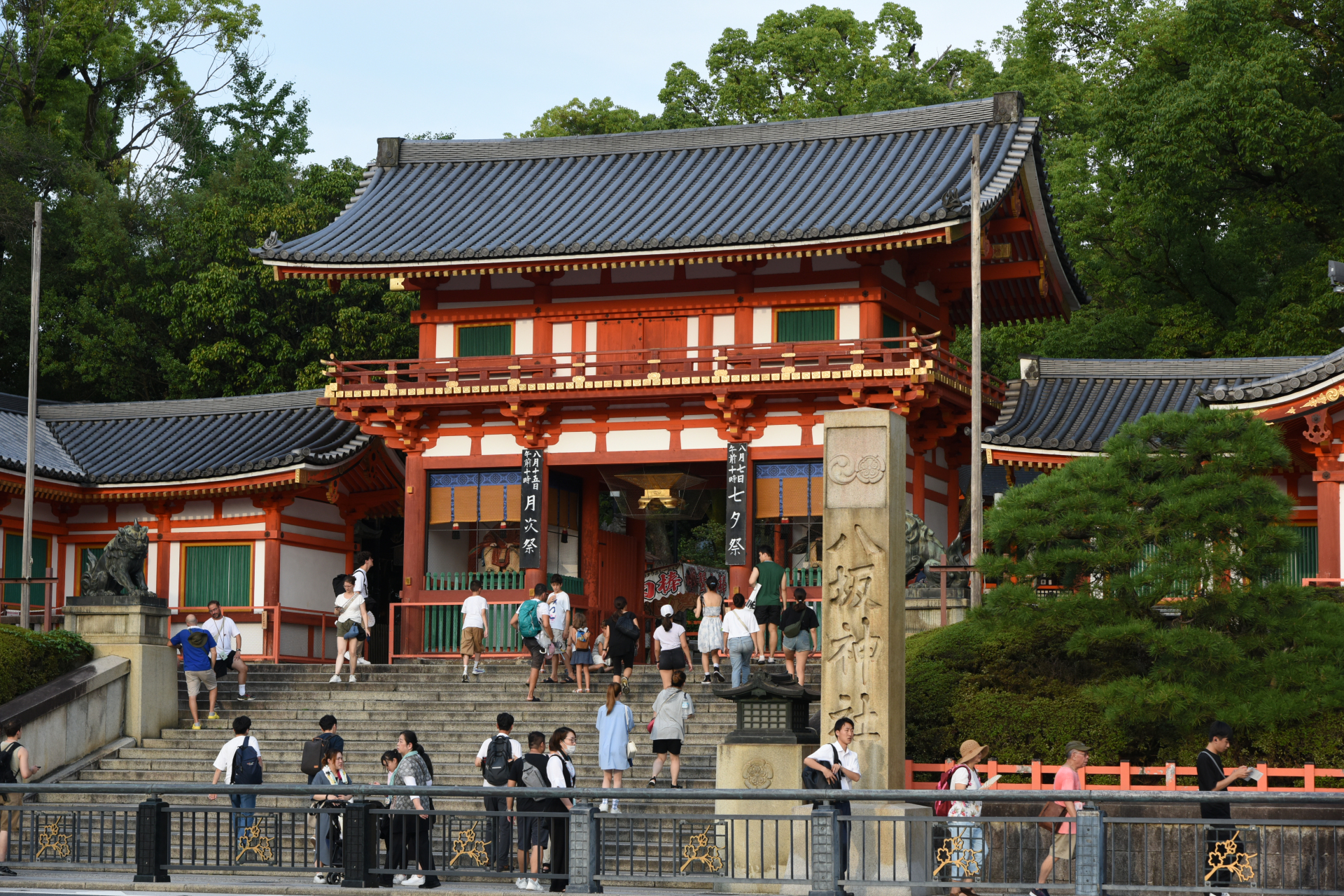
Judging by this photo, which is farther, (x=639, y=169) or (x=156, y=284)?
(x=156, y=284)

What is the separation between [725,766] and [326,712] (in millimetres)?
8512

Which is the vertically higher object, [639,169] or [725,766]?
[639,169]

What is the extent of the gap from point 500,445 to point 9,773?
13498 millimetres

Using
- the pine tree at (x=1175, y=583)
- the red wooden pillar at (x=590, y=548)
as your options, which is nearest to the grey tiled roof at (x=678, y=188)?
the red wooden pillar at (x=590, y=548)

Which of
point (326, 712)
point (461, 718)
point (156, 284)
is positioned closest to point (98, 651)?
point (326, 712)

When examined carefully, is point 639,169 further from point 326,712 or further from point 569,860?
point 569,860

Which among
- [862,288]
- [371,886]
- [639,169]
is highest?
[639,169]

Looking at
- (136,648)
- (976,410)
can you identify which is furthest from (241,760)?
(976,410)

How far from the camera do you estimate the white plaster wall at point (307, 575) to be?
31016 millimetres

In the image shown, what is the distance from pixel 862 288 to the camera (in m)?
28.7

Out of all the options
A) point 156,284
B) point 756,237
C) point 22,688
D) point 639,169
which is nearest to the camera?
point 22,688

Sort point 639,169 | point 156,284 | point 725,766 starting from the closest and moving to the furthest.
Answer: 1. point 725,766
2. point 639,169
3. point 156,284

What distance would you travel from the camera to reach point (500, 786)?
14.9 meters

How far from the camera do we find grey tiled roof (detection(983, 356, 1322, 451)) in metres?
26.7
